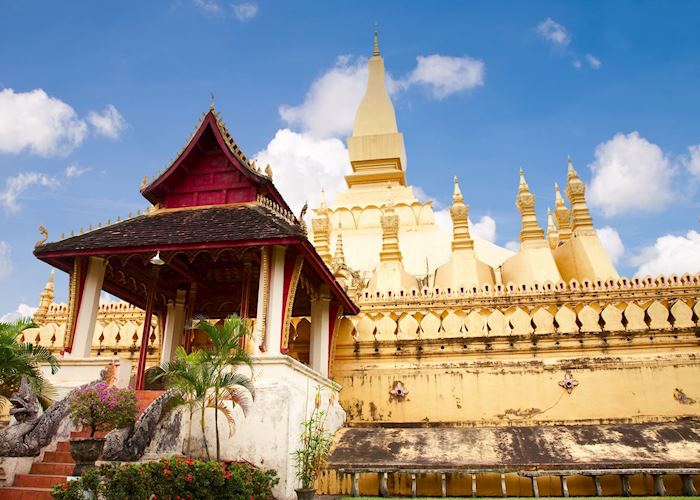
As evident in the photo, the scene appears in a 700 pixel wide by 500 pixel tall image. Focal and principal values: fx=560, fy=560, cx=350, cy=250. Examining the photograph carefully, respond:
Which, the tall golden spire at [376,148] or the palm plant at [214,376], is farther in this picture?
the tall golden spire at [376,148]

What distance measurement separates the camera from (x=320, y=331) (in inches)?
495

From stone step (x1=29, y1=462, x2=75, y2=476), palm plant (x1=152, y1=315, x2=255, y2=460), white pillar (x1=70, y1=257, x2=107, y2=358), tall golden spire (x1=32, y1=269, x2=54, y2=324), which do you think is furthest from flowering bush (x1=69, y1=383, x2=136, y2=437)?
tall golden spire (x1=32, y1=269, x2=54, y2=324)

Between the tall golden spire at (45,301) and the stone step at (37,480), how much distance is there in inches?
373

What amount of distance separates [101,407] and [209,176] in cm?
586

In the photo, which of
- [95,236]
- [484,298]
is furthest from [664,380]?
[95,236]

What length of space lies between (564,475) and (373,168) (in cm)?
2163

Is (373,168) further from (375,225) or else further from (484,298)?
(484,298)

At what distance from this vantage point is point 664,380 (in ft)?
38.0

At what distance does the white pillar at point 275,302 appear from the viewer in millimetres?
9359

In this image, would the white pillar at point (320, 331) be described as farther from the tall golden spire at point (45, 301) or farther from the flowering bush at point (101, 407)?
the tall golden spire at point (45, 301)

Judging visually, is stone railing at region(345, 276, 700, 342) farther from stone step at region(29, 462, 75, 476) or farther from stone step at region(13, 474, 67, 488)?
stone step at region(13, 474, 67, 488)

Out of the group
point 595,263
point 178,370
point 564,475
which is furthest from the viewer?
point 595,263

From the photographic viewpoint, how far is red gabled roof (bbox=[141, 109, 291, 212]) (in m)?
11.7

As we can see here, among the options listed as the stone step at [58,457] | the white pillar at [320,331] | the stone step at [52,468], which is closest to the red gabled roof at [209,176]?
the white pillar at [320,331]
